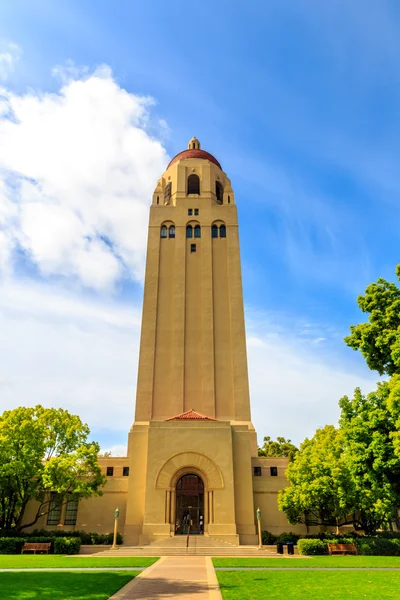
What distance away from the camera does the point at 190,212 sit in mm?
48531

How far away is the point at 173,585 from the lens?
12008 millimetres

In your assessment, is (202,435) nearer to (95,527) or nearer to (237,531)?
(237,531)

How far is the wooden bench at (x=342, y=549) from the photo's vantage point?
77.0 feet

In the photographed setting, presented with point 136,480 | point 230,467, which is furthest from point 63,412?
point 230,467

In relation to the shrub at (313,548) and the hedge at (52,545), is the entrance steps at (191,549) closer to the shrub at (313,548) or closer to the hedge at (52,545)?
the hedge at (52,545)

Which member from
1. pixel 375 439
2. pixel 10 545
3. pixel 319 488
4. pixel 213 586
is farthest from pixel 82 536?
pixel 375 439

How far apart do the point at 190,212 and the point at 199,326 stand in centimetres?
1415

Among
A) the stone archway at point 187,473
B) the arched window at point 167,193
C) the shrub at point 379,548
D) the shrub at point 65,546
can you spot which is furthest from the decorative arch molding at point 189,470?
the arched window at point 167,193

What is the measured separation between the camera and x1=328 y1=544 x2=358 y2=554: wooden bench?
23.5 meters

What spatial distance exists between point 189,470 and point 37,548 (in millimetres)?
11602

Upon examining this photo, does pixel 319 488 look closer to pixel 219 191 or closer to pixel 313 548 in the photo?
pixel 313 548

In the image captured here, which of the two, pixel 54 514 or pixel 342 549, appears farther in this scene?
pixel 54 514

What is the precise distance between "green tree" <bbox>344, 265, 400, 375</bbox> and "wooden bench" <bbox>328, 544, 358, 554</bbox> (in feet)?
35.3

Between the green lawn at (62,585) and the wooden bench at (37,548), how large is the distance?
11311 mm
